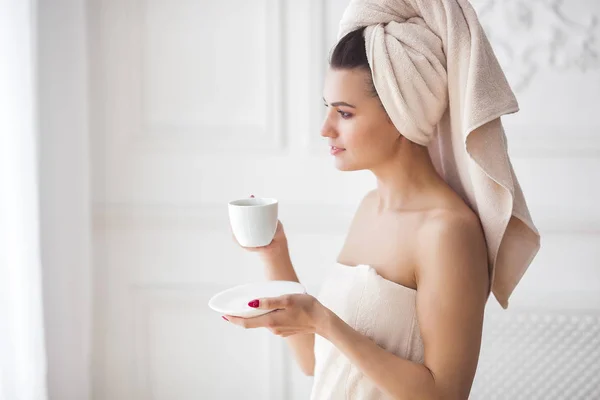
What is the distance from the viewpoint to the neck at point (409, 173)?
4.30 ft

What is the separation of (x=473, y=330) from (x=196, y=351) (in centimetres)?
149

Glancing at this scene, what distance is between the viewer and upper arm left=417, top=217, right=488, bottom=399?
45.8 inches

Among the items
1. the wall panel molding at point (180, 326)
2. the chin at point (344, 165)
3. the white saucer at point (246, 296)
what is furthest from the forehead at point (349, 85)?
the wall panel molding at point (180, 326)

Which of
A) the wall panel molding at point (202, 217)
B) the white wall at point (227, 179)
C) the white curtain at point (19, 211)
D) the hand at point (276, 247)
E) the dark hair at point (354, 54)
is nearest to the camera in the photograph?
the dark hair at point (354, 54)

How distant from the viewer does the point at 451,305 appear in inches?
45.8

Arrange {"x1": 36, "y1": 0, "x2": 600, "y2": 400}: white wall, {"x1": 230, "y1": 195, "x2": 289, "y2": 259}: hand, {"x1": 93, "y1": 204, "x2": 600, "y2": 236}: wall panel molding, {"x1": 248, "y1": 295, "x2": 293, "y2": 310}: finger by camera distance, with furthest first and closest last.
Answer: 1. {"x1": 93, "y1": 204, "x2": 600, "y2": 236}: wall panel molding
2. {"x1": 36, "y1": 0, "x2": 600, "y2": 400}: white wall
3. {"x1": 230, "y1": 195, "x2": 289, "y2": 259}: hand
4. {"x1": 248, "y1": 295, "x2": 293, "y2": 310}: finger

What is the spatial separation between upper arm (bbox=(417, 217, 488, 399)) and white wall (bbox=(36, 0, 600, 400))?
1114 millimetres

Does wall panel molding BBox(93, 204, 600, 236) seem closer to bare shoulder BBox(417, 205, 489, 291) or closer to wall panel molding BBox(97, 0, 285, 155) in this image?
wall panel molding BBox(97, 0, 285, 155)

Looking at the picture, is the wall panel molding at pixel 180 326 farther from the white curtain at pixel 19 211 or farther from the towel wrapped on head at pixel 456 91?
the towel wrapped on head at pixel 456 91

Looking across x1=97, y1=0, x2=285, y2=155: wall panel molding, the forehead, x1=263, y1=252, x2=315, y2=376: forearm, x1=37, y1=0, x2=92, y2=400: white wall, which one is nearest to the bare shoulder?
the forehead

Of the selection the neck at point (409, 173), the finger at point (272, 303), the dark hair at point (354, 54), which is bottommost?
the finger at point (272, 303)

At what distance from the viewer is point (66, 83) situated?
2.30 metres

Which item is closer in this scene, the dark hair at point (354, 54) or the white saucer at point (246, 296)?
the white saucer at point (246, 296)

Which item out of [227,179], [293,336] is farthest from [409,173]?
[227,179]
